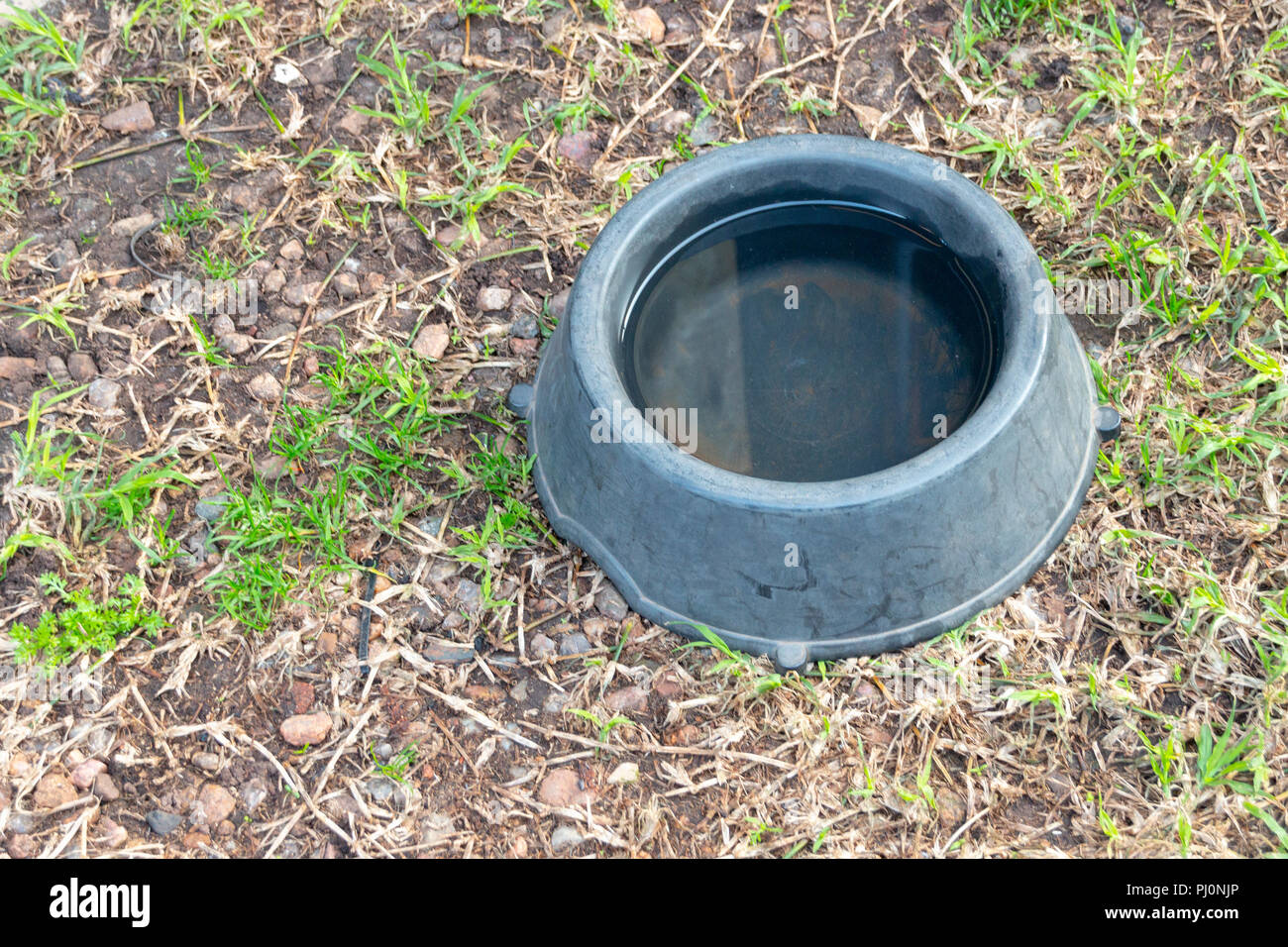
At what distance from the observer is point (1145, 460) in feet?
7.66

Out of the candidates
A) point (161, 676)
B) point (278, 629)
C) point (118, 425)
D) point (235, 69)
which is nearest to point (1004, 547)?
point (278, 629)

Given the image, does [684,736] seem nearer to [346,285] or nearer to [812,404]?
[812,404]

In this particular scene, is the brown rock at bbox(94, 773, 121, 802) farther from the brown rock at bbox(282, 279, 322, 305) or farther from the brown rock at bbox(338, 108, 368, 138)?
the brown rock at bbox(338, 108, 368, 138)

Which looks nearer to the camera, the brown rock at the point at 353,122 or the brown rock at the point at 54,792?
the brown rock at the point at 54,792

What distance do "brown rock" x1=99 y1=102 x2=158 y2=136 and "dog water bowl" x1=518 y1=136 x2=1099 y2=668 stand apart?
128 cm

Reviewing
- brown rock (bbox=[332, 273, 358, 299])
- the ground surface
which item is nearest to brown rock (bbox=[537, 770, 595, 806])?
the ground surface

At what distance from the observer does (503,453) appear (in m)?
2.44

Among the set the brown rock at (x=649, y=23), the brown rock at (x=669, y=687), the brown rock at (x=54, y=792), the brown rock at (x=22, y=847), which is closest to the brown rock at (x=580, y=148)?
the brown rock at (x=649, y=23)

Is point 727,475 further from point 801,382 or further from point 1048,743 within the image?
point 1048,743

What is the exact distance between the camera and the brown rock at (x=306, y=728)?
86.4 inches

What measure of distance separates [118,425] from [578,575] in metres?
1.07

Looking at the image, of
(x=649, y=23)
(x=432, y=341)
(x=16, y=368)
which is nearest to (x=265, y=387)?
(x=432, y=341)

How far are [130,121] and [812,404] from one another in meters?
1.85

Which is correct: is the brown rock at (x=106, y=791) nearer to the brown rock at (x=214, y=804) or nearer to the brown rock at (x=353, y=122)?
the brown rock at (x=214, y=804)
